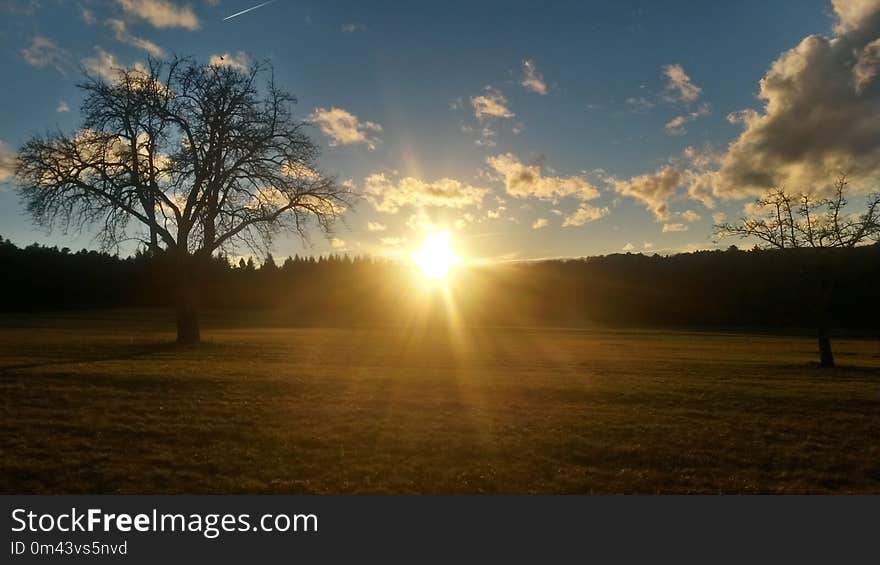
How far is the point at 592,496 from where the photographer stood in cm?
891

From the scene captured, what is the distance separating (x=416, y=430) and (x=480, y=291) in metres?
117

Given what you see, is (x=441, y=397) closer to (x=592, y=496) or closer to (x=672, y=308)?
(x=592, y=496)

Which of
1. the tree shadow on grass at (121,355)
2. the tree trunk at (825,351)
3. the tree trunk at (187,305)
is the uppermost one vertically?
the tree trunk at (187,305)

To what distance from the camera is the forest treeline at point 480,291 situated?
98.9 metres

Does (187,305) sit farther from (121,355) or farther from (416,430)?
(416,430)

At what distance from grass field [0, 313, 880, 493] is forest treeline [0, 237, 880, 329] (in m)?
66.8

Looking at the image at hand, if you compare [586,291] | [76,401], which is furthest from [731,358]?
[586,291]

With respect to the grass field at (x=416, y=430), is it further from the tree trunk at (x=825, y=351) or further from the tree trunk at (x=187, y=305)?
the tree trunk at (x=187, y=305)

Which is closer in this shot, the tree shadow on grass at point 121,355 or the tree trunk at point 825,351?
the tree shadow on grass at point 121,355

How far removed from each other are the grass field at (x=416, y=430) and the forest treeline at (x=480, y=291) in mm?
66760

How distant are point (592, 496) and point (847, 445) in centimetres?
716

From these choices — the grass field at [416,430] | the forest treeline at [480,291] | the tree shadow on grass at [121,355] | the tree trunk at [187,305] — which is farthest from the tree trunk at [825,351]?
the forest treeline at [480,291]

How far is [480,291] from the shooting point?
12975cm

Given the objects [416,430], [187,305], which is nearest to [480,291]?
[187,305]
